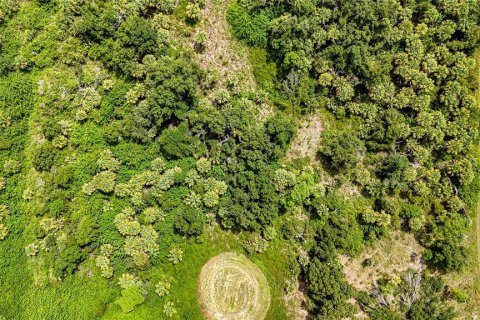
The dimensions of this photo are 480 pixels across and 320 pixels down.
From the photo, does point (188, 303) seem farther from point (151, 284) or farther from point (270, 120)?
point (270, 120)

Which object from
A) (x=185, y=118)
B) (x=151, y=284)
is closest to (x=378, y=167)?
(x=185, y=118)

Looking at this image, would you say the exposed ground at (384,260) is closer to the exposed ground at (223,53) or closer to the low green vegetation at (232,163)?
the low green vegetation at (232,163)

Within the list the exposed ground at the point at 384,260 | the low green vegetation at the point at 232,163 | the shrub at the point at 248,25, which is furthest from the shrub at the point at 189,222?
the shrub at the point at 248,25

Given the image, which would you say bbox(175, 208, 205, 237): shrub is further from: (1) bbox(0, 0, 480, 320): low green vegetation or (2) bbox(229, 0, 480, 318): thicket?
(2) bbox(229, 0, 480, 318): thicket

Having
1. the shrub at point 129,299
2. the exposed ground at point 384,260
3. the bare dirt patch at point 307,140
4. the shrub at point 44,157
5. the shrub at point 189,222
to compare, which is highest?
the bare dirt patch at point 307,140

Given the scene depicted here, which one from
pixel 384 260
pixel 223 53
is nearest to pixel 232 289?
pixel 384 260
